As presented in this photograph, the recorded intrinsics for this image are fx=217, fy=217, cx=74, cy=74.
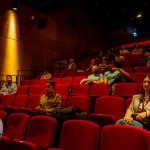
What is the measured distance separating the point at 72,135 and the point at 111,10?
7494 millimetres

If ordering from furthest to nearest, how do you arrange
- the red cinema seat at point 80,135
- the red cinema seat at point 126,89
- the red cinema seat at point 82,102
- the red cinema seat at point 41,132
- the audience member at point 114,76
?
the audience member at point 114,76 → the red cinema seat at point 126,89 → the red cinema seat at point 82,102 → the red cinema seat at point 41,132 → the red cinema seat at point 80,135

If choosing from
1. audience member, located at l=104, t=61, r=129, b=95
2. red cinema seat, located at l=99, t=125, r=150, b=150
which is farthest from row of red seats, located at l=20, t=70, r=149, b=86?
red cinema seat, located at l=99, t=125, r=150, b=150

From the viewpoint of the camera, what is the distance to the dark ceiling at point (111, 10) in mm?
6723

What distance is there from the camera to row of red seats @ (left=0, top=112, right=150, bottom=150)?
3.68 ft

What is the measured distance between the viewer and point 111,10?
8.18 meters

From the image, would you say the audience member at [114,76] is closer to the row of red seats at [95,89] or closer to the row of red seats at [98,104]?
the row of red seats at [95,89]

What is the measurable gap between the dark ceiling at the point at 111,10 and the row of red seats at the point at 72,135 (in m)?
4.96

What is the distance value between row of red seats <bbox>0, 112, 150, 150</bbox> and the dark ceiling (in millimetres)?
4955

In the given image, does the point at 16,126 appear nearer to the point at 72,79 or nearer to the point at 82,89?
the point at 82,89

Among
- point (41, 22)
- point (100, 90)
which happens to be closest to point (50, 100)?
point (100, 90)

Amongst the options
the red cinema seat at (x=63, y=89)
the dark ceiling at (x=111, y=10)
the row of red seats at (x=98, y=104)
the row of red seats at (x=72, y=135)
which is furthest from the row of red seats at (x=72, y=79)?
the dark ceiling at (x=111, y=10)

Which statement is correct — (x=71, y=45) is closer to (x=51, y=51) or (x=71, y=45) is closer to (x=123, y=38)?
(x=51, y=51)

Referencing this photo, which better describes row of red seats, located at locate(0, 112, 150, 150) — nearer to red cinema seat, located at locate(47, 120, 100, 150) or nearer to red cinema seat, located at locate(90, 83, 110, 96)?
red cinema seat, located at locate(47, 120, 100, 150)

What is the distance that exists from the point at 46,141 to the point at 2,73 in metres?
4.07
